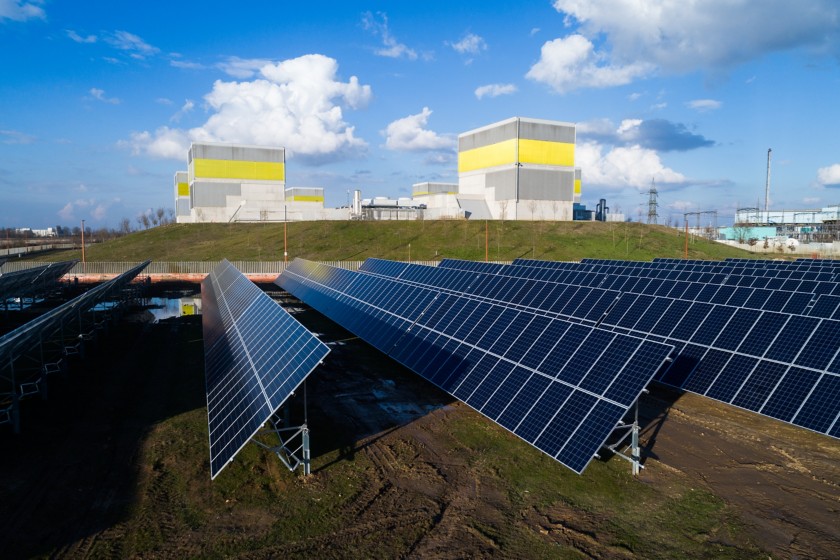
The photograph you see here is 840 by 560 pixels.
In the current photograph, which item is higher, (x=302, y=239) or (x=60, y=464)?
(x=302, y=239)

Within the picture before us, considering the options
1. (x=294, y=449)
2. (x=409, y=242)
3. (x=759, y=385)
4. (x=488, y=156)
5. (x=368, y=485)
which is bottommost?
(x=368, y=485)

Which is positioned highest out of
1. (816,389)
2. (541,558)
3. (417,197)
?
(417,197)

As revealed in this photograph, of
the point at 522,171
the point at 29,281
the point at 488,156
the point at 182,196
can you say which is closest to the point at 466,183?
the point at 488,156

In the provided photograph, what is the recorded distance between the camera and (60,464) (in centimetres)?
Result: 1284

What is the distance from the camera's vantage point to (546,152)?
91750 mm

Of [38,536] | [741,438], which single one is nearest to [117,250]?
[38,536]

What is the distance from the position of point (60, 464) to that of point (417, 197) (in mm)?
106541

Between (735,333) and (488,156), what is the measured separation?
83052 mm

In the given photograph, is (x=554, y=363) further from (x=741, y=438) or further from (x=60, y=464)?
(x=60, y=464)

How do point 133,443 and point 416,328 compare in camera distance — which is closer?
point 133,443

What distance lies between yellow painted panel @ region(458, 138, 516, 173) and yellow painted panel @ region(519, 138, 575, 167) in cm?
185

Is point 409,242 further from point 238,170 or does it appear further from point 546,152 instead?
point 238,170

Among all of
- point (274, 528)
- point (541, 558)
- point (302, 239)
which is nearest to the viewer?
point (541, 558)

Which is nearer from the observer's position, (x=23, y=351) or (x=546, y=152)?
(x=23, y=351)
